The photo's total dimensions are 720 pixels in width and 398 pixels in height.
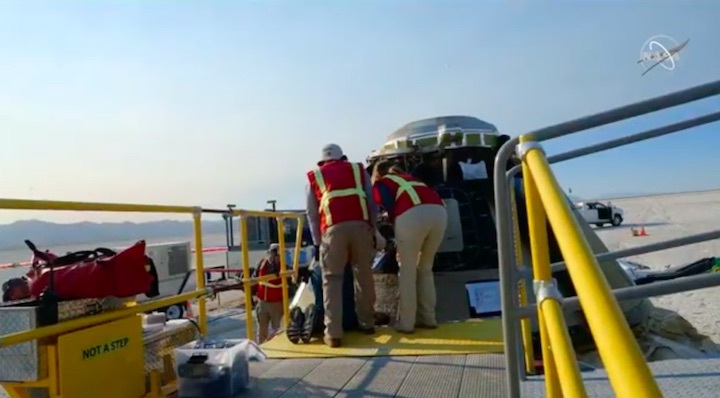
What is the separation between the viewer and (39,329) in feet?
9.38

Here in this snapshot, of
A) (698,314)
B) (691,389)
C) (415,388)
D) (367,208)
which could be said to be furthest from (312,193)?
(698,314)

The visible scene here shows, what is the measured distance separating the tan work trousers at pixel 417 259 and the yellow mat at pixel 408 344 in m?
0.18

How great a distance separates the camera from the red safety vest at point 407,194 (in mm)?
5324

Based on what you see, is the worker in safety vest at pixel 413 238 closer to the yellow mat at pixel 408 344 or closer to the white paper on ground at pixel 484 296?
the yellow mat at pixel 408 344

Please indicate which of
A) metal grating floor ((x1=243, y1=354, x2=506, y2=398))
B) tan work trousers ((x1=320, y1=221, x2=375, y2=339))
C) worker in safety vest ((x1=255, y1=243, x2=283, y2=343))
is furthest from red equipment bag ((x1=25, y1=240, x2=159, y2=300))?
worker in safety vest ((x1=255, y1=243, x2=283, y2=343))

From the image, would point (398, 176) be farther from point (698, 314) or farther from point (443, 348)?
point (698, 314)

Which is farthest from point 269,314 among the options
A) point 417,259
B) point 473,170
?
point 417,259

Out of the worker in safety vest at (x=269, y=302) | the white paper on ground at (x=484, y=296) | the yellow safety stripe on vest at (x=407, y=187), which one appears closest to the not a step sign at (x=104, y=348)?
the yellow safety stripe on vest at (x=407, y=187)

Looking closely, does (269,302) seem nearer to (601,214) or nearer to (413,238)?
(413,238)

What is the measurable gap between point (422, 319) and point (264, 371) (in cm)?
173

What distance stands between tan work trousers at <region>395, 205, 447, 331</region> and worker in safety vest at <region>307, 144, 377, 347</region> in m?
0.30

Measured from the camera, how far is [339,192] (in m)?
4.94

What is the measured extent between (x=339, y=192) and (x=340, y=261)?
569 millimetres

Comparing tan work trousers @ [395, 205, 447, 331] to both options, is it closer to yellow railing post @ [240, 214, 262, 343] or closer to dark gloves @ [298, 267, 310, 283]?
dark gloves @ [298, 267, 310, 283]
